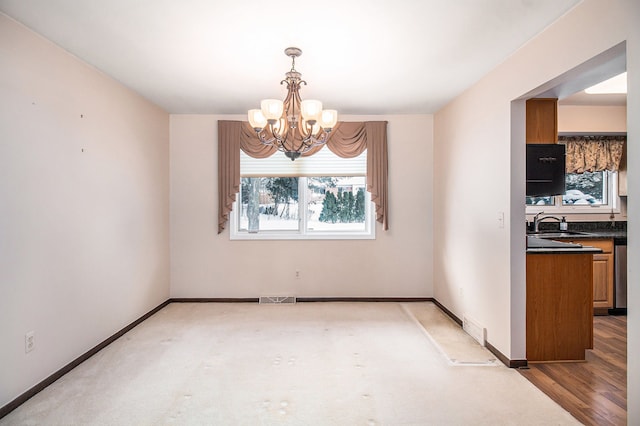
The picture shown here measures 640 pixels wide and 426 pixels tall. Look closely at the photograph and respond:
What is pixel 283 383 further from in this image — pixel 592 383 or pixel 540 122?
pixel 540 122

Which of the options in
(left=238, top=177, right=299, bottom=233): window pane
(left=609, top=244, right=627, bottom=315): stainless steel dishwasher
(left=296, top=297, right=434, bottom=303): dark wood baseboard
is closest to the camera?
(left=609, top=244, right=627, bottom=315): stainless steel dishwasher

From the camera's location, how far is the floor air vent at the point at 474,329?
11.4 ft

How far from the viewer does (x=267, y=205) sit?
5.16 meters

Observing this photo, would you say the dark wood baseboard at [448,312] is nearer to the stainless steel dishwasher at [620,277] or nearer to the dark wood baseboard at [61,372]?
the stainless steel dishwasher at [620,277]

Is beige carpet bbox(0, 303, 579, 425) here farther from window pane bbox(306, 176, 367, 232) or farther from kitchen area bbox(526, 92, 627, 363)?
window pane bbox(306, 176, 367, 232)

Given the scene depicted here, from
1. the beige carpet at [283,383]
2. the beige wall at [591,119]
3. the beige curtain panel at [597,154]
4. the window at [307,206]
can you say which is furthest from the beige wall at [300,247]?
the beige curtain panel at [597,154]

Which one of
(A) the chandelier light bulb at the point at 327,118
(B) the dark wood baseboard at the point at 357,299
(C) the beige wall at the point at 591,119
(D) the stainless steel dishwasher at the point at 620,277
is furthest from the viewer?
(B) the dark wood baseboard at the point at 357,299

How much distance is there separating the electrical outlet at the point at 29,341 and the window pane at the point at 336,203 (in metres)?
3.24

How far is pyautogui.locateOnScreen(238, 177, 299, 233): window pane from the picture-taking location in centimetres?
515

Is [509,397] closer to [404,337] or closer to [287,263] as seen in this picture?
[404,337]

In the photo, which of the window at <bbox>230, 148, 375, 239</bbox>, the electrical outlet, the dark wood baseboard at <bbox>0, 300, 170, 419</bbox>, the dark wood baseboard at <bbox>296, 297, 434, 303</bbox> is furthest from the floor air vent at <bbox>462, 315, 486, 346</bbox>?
the electrical outlet

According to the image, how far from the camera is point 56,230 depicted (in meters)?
2.81

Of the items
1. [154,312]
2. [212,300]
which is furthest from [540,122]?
[154,312]

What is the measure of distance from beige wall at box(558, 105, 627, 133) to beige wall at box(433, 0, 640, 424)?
1.64 m
